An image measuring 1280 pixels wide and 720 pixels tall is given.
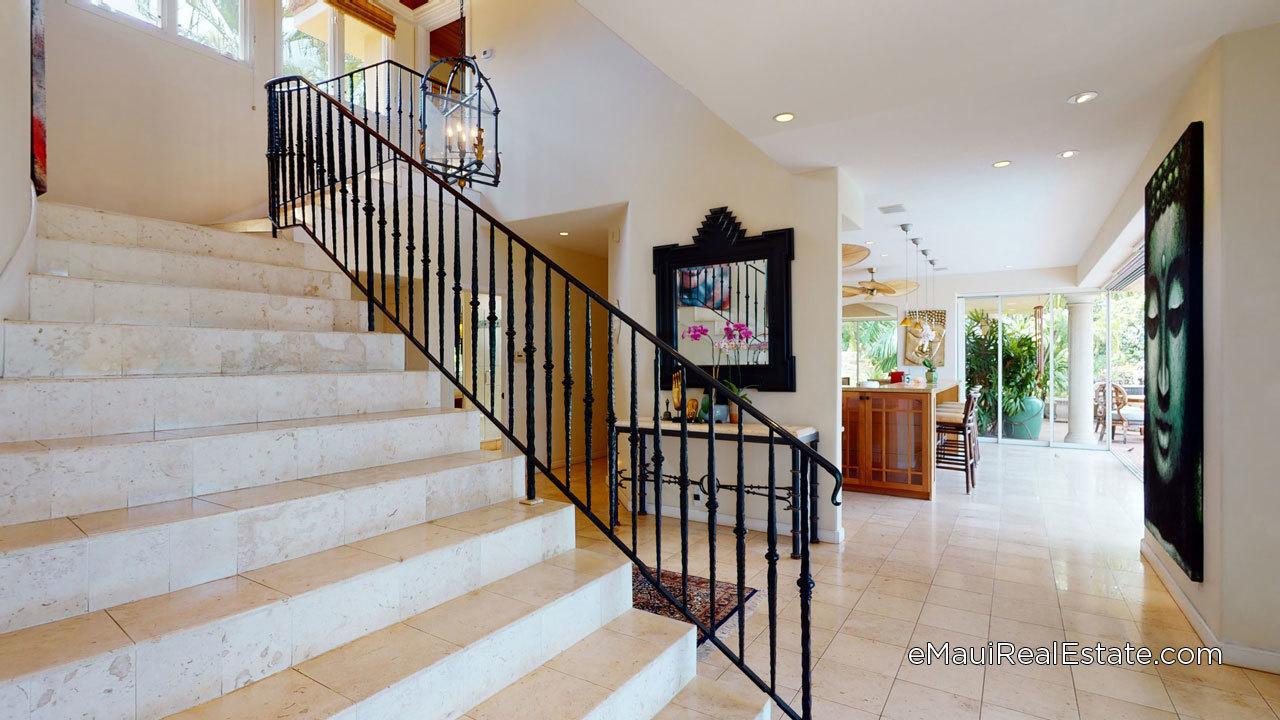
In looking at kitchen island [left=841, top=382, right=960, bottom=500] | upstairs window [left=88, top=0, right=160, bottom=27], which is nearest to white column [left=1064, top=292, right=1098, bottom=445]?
kitchen island [left=841, top=382, right=960, bottom=500]

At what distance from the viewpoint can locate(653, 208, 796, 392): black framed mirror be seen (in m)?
4.29

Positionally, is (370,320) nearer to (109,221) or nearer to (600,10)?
(109,221)

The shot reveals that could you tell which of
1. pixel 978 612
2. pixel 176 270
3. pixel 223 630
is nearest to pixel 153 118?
pixel 176 270

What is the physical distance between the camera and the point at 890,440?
18.2 ft

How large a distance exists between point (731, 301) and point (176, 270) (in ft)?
11.0

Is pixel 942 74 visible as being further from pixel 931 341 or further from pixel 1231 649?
pixel 931 341

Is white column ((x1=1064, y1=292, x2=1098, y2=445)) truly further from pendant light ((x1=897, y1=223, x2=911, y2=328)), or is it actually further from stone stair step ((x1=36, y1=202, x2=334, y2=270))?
stone stair step ((x1=36, y1=202, x2=334, y2=270))

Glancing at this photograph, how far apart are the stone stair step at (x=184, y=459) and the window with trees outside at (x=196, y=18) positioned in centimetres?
448

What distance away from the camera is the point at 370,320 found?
2779 millimetres

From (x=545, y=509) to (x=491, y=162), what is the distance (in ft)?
13.1

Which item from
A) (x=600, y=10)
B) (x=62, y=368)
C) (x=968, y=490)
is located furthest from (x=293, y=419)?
(x=968, y=490)

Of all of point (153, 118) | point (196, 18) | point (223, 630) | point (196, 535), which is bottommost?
point (223, 630)

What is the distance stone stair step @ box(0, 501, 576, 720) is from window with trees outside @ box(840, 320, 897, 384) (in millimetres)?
9967

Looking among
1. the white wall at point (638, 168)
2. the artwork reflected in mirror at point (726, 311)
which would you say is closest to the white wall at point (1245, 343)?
the white wall at point (638, 168)
